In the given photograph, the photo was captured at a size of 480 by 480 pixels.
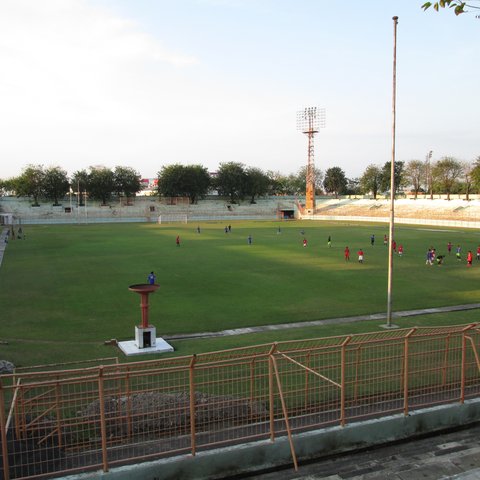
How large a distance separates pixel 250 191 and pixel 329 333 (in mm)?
105397

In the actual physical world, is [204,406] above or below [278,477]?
above

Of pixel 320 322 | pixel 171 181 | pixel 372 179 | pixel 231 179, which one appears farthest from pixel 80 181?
pixel 320 322

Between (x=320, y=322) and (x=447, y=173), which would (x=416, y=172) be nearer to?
(x=447, y=173)

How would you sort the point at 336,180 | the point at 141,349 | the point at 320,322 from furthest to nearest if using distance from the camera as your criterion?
1. the point at 336,180
2. the point at 320,322
3. the point at 141,349

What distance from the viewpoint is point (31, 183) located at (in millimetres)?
106625

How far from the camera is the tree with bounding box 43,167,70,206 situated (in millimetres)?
108562

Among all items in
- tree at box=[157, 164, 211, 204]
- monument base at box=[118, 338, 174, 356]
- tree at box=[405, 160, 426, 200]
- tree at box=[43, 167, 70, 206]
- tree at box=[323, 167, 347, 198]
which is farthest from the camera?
tree at box=[323, 167, 347, 198]

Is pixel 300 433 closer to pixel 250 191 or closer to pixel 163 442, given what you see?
pixel 163 442

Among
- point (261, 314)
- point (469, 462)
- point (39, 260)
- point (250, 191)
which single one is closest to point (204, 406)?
point (469, 462)

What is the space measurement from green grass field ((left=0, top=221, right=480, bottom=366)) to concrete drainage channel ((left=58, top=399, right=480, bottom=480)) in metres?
7.45

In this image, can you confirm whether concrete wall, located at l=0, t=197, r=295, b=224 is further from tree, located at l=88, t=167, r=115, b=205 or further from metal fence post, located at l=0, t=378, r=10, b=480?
metal fence post, located at l=0, t=378, r=10, b=480

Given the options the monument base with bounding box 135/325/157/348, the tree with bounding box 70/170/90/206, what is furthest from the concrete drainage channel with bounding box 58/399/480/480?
the tree with bounding box 70/170/90/206

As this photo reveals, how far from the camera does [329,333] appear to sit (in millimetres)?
17078

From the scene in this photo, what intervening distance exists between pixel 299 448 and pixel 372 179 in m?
133
